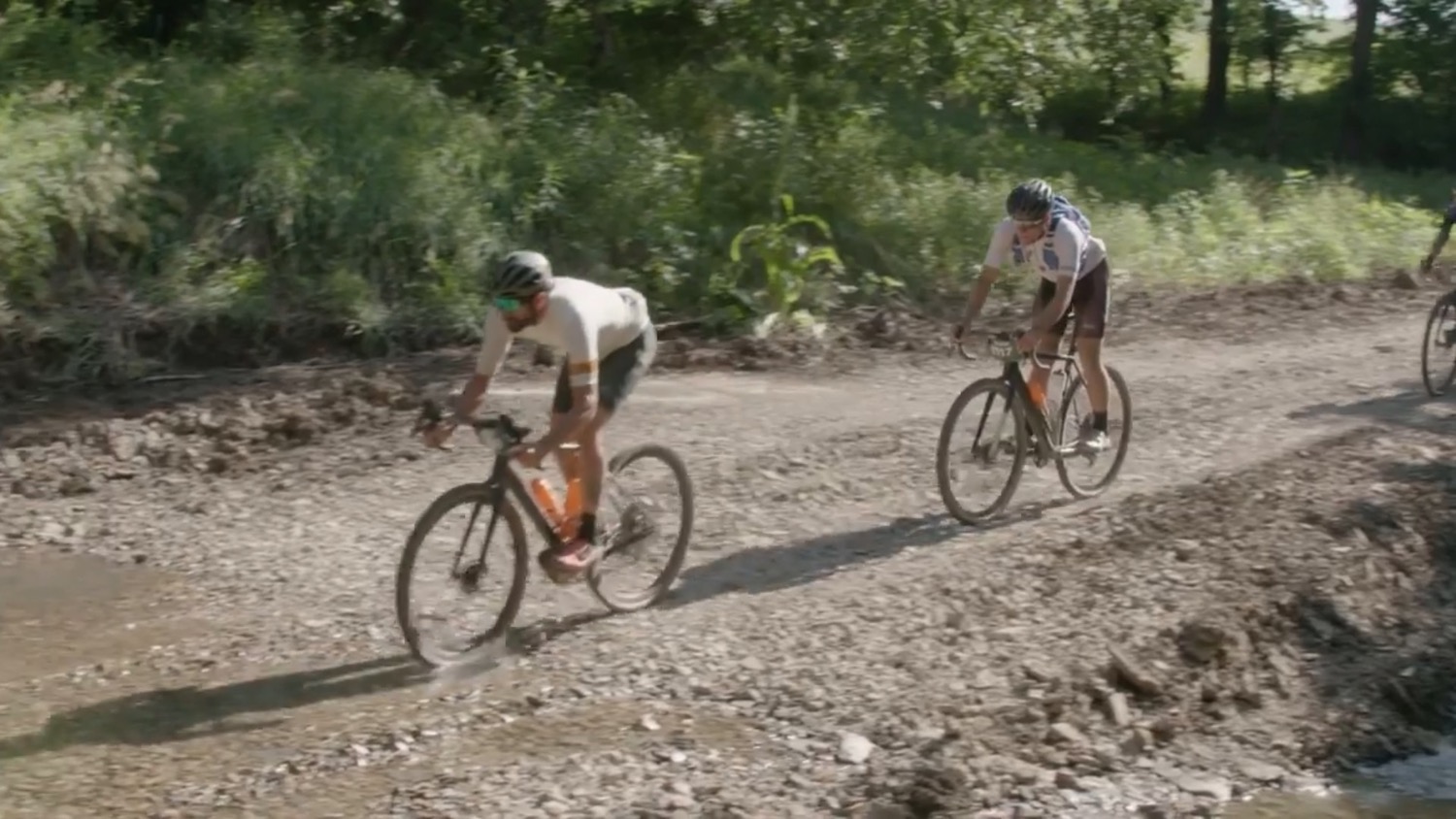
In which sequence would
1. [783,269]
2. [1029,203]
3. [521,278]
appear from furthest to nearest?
[783,269]
[1029,203]
[521,278]

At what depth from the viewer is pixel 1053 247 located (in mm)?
9477

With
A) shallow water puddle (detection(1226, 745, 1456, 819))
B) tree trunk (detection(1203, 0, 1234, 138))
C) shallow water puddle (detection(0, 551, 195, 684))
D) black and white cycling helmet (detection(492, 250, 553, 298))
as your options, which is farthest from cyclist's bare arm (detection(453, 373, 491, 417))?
tree trunk (detection(1203, 0, 1234, 138))

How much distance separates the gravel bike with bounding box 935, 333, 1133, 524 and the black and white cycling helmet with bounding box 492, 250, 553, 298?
322 centimetres

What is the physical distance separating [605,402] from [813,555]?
202cm

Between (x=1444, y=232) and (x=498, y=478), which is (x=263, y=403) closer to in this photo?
(x=498, y=478)

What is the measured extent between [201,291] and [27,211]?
4.25 ft

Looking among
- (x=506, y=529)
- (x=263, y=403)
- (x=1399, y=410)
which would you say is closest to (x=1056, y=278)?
(x=506, y=529)

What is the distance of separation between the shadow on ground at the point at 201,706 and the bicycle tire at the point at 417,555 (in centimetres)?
18

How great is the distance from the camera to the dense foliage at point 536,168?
1285 centimetres

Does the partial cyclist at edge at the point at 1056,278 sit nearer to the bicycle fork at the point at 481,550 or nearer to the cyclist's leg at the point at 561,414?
the cyclist's leg at the point at 561,414

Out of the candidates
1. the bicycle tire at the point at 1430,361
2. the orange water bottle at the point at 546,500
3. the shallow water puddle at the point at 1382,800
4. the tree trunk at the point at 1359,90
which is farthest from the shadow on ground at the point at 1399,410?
the tree trunk at the point at 1359,90

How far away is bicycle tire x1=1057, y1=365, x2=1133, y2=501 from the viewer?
33.3 feet

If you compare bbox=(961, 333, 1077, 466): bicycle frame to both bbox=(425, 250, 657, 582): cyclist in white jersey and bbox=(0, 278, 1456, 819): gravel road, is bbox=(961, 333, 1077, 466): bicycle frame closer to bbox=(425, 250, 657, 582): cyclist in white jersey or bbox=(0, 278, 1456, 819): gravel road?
bbox=(0, 278, 1456, 819): gravel road

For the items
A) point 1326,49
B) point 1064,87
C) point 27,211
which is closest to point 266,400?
point 27,211
